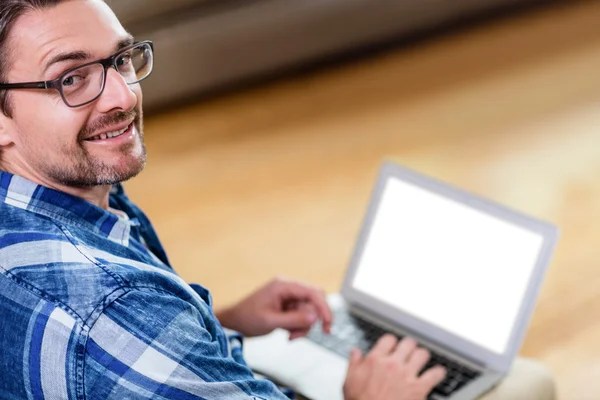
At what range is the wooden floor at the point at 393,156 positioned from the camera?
2477mm

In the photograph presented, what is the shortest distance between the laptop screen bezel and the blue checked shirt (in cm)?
62

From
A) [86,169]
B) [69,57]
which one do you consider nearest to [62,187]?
[86,169]

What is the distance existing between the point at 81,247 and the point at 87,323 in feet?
0.30

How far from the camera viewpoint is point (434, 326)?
5.55 feet

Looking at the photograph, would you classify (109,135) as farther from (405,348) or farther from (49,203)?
(405,348)

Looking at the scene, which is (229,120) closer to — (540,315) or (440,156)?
(440,156)

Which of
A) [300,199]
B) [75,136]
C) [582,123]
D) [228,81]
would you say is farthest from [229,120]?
[75,136]

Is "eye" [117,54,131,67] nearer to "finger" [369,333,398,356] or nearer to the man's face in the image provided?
the man's face

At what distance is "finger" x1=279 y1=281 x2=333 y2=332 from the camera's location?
154cm

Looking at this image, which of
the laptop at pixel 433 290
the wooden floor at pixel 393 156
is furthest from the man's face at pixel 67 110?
the wooden floor at pixel 393 156

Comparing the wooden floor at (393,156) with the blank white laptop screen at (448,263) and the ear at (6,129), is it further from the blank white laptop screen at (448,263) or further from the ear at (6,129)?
the ear at (6,129)

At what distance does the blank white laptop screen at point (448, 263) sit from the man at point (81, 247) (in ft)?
1.76

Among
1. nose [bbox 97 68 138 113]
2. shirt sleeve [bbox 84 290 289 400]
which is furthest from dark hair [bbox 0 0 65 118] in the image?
shirt sleeve [bbox 84 290 289 400]

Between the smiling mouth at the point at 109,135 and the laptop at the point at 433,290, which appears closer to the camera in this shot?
the smiling mouth at the point at 109,135
